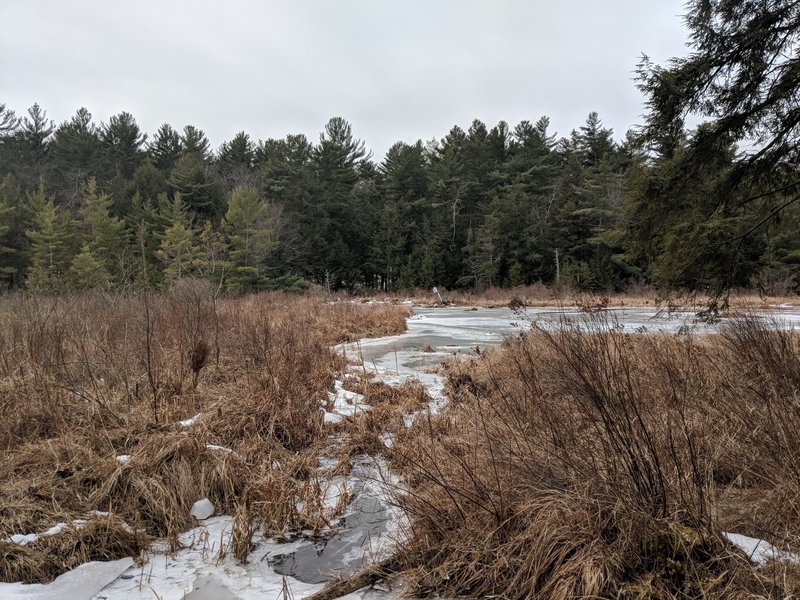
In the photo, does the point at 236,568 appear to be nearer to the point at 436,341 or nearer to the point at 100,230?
the point at 436,341

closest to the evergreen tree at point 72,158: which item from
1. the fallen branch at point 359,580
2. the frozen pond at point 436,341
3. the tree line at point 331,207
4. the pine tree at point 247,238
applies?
the tree line at point 331,207

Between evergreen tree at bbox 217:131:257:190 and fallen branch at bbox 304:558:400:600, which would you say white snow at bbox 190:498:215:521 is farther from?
evergreen tree at bbox 217:131:257:190

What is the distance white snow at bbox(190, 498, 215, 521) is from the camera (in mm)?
2857

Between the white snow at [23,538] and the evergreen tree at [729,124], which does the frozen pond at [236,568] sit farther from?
the evergreen tree at [729,124]

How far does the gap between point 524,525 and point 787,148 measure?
5.94 metres

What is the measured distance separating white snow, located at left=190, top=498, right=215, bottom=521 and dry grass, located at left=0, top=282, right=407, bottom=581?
0.04m

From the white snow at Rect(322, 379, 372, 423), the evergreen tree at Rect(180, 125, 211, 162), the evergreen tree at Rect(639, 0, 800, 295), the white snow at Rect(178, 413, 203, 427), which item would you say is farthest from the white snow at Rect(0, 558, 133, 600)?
the evergreen tree at Rect(180, 125, 211, 162)

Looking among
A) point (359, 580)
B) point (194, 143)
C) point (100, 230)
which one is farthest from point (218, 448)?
point (194, 143)

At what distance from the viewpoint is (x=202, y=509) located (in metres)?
2.90

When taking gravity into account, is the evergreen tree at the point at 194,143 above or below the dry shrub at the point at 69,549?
above

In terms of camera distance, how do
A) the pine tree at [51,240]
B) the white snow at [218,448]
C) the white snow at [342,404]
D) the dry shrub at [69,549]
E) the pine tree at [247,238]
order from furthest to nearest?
the pine tree at [51,240]
the pine tree at [247,238]
the white snow at [342,404]
the white snow at [218,448]
the dry shrub at [69,549]

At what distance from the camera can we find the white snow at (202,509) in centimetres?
286

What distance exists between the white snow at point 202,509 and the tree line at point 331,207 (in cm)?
1810

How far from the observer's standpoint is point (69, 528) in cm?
246
